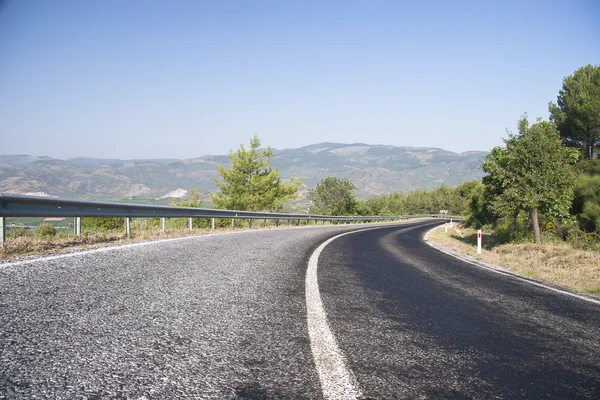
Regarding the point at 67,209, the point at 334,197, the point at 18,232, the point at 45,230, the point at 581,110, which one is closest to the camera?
the point at 67,209

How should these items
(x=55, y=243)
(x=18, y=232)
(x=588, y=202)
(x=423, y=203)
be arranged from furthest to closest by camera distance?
(x=423, y=203) < (x=588, y=202) < (x=18, y=232) < (x=55, y=243)

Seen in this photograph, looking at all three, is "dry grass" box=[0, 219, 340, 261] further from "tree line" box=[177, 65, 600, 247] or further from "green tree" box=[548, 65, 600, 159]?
"green tree" box=[548, 65, 600, 159]

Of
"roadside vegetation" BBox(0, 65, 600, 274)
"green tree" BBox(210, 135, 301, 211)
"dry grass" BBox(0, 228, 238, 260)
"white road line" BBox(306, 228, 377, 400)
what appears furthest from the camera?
"green tree" BBox(210, 135, 301, 211)

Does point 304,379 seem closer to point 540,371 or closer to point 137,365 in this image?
point 137,365

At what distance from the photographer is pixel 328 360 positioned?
8.40 feet

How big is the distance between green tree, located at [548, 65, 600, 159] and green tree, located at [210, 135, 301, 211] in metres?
28.2

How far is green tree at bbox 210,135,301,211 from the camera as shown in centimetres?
4787

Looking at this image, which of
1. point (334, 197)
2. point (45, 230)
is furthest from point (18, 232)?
point (334, 197)

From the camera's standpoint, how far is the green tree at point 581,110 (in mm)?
31875

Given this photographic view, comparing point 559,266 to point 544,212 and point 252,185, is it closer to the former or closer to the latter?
point 544,212

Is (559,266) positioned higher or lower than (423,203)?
higher

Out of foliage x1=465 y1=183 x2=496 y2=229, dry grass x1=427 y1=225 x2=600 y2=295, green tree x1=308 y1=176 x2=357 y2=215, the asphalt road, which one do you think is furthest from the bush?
green tree x1=308 y1=176 x2=357 y2=215

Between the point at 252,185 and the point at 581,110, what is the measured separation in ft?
109

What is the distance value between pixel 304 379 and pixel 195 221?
28593mm
